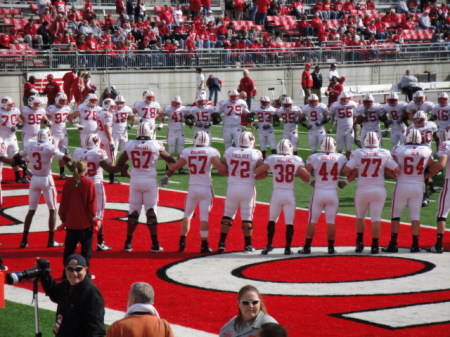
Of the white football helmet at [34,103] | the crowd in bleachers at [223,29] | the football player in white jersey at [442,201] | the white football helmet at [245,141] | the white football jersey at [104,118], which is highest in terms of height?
the crowd in bleachers at [223,29]

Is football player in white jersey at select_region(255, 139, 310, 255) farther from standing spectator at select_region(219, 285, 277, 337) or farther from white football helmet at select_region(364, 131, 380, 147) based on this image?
standing spectator at select_region(219, 285, 277, 337)

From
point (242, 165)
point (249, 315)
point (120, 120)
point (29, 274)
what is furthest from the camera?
Answer: point (120, 120)

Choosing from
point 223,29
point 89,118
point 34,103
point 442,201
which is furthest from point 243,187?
point 223,29

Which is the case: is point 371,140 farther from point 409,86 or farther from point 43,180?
point 409,86

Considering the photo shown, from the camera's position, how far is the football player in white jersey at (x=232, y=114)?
69.5 feet

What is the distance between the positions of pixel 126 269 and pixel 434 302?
4.03 m

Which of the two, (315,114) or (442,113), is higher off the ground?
(442,113)

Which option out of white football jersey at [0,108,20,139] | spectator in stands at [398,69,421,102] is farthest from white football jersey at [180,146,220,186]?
spectator in stands at [398,69,421,102]

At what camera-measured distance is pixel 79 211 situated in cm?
1171

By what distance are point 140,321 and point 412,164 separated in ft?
24.5

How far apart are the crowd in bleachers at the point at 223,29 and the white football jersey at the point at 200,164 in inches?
693

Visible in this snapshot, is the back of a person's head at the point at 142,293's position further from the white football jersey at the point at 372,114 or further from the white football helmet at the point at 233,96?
the white football helmet at the point at 233,96

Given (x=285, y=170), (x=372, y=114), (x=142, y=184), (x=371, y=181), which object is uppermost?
(x=372, y=114)

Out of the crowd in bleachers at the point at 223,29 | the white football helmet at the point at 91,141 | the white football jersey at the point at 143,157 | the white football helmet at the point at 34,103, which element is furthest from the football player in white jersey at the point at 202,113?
the crowd in bleachers at the point at 223,29
